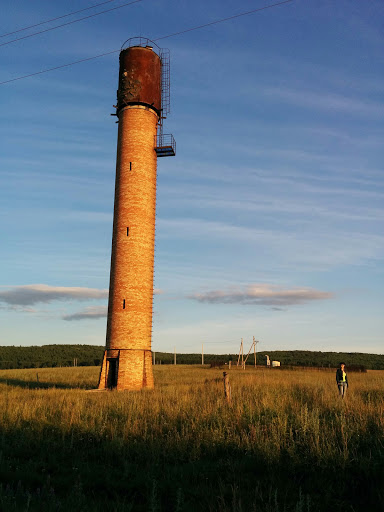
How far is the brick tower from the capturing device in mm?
24984

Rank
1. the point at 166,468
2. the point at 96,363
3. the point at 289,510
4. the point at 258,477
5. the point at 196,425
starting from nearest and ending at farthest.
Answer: the point at 289,510 < the point at 258,477 < the point at 166,468 < the point at 196,425 < the point at 96,363

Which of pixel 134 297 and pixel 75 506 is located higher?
pixel 134 297

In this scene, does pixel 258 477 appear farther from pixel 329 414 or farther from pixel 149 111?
pixel 149 111

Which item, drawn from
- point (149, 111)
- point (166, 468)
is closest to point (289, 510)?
point (166, 468)

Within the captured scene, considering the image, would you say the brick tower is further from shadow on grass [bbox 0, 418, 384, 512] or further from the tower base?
shadow on grass [bbox 0, 418, 384, 512]

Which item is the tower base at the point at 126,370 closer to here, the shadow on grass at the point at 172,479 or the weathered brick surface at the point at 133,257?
the weathered brick surface at the point at 133,257

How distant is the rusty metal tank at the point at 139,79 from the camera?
27562mm

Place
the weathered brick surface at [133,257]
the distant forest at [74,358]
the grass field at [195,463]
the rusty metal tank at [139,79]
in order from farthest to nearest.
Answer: the distant forest at [74,358] → the rusty metal tank at [139,79] → the weathered brick surface at [133,257] → the grass field at [195,463]

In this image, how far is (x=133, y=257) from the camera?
2547cm

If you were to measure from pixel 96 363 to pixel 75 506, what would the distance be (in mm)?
79631

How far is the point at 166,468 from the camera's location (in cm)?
846

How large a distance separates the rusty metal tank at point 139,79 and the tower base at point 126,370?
15.1 meters

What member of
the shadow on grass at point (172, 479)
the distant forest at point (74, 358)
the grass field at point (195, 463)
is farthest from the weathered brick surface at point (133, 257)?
the distant forest at point (74, 358)

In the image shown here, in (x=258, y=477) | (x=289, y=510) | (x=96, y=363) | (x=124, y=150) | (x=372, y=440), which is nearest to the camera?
(x=289, y=510)
